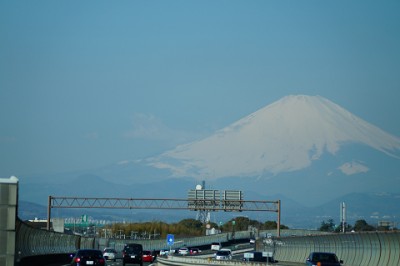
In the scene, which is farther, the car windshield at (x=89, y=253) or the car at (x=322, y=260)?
the car at (x=322, y=260)

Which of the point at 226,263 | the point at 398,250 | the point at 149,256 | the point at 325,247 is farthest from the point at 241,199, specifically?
the point at 398,250

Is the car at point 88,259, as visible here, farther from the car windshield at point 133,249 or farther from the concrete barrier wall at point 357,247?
the car windshield at point 133,249

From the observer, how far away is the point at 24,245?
5300 cm

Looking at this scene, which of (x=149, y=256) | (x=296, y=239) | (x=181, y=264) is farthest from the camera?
(x=149, y=256)

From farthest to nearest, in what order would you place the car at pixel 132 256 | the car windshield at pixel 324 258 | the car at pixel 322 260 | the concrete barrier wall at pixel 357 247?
the car at pixel 132 256
the car windshield at pixel 324 258
the concrete barrier wall at pixel 357 247
the car at pixel 322 260

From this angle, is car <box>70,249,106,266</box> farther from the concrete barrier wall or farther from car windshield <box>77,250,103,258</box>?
the concrete barrier wall

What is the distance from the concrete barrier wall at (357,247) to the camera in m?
54.3

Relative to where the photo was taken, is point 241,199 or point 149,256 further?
point 241,199

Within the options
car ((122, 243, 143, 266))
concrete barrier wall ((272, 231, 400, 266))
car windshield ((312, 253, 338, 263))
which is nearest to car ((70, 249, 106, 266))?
car windshield ((312, 253, 338, 263))

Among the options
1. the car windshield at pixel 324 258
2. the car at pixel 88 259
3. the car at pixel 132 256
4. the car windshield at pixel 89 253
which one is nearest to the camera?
the car at pixel 88 259

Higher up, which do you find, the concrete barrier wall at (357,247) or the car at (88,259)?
the concrete barrier wall at (357,247)

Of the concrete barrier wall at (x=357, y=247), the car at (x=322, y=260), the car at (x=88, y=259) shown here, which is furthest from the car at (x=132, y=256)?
the car at (x=88, y=259)

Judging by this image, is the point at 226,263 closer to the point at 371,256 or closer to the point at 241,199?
the point at 371,256

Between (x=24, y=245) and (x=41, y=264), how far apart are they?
47.6 feet
